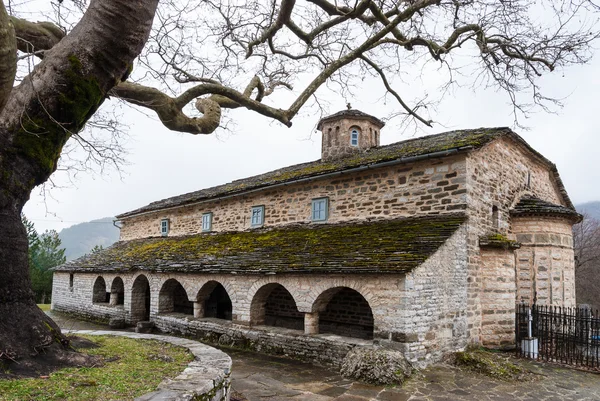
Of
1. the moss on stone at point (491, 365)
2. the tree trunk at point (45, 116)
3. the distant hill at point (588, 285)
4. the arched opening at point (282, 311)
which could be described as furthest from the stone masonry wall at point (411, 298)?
the distant hill at point (588, 285)

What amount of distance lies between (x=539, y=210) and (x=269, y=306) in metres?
8.41

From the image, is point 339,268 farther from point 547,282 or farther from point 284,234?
point 547,282

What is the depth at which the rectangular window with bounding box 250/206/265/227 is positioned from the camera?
13977mm

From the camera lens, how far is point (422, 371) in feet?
25.4

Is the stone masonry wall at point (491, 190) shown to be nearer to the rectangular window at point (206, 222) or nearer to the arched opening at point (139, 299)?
the rectangular window at point (206, 222)

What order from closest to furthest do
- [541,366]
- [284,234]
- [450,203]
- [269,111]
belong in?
[269,111] < [541,366] < [450,203] < [284,234]

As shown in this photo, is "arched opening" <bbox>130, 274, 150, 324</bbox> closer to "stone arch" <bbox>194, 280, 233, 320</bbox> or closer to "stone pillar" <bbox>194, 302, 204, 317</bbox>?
"stone arch" <bbox>194, 280, 233, 320</bbox>

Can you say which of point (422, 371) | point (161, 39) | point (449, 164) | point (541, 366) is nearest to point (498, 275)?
point (541, 366)

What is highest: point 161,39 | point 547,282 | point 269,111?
point 161,39

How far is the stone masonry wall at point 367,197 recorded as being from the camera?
9.75 meters

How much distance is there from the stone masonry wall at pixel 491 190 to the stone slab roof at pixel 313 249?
2.88 feet

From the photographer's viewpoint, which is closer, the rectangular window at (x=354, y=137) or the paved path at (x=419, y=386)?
the paved path at (x=419, y=386)

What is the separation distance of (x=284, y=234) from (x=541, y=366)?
7199mm

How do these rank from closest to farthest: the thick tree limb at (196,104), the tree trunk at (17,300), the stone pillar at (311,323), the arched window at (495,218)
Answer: the tree trunk at (17,300)
the thick tree limb at (196,104)
the stone pillar at (311,323)
the arched window at (495,218)
